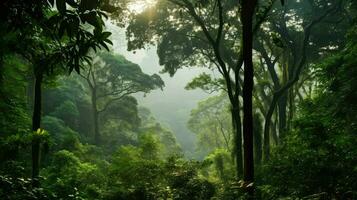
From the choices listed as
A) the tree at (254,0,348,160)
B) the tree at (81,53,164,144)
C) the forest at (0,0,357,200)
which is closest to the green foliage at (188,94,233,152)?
the forest at (0,0,357,200)

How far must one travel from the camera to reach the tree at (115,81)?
3622 centimetres

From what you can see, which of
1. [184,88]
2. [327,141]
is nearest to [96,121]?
[184,88]

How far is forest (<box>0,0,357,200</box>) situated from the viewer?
486 centimetres

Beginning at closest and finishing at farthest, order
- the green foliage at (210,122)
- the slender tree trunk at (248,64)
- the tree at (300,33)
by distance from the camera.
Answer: the slender tree trunk at (248,64) → the tree at (300,33) → the green foliage at (210,122)

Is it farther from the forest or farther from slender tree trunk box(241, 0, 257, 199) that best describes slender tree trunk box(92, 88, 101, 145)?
slender tree trunk box(241, 0, 257, 199)

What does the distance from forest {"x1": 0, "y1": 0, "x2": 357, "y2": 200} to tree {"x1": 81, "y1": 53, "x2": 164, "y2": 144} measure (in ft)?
0.43

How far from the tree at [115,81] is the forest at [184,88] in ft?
0.43

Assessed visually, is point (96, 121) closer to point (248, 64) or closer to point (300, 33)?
point (300, 33)

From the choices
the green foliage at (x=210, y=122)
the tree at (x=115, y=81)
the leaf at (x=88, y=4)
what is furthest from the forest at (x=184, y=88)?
the green foliage at (x=210, y=122)

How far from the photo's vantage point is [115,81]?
123 feet

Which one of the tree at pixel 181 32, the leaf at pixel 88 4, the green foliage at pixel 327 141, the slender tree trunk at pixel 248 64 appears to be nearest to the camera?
the leaf at pixel 88 4

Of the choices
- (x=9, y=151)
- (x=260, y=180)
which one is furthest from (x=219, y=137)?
(x=9, y=151)

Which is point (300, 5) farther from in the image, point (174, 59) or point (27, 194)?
point (27, 194)

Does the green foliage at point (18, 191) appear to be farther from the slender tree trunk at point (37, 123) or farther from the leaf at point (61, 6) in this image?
the slender tree trunk at point (37, 123)
